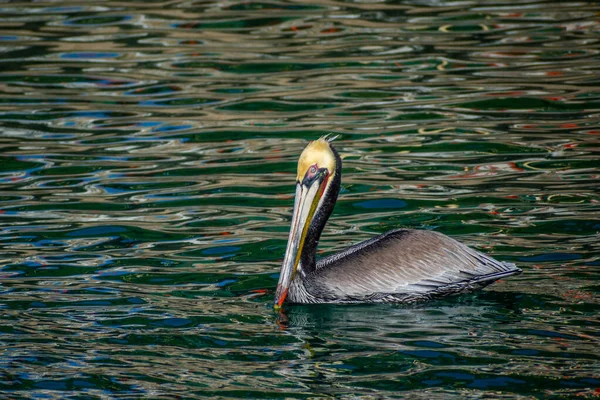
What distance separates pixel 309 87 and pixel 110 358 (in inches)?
250

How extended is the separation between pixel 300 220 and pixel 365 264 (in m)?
0.44

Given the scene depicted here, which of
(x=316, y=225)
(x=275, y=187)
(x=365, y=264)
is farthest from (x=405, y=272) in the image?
(x=275, y=187)

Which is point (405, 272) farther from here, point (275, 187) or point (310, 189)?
point (275, 187)

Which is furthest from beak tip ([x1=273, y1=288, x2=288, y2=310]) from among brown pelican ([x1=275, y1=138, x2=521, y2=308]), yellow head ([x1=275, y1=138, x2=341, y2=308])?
yellow head ([x1=275, y1=138, x2=341, y2=308])

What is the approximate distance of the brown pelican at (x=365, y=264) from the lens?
224 inches

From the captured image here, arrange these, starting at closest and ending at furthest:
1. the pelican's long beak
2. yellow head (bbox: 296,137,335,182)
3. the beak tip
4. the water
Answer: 1. the water
2. the beak tip
3. the pelican's long beak
4. yellow head (bbox: 296,137,335,182)

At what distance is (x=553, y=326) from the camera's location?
502cm

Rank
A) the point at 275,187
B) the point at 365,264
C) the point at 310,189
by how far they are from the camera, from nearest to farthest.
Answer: the point at 365,264
the point at 310,189
the point at 275,187

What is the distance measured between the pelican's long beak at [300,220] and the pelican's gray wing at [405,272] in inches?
6.4

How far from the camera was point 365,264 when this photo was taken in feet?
18.9

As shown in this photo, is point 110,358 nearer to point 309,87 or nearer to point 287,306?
point 287,306

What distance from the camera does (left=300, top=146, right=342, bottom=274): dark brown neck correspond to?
5883 millimetres

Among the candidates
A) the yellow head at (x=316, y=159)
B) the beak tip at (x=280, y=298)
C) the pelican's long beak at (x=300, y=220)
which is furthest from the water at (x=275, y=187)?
the yellow head at (x=316, y=159)

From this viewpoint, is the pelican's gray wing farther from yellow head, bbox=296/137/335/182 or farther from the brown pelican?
yellow head, bbox=296/137/335/182
